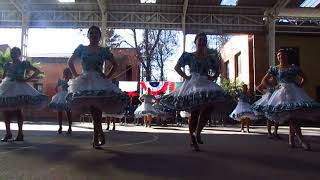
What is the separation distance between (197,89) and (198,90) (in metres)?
0.05

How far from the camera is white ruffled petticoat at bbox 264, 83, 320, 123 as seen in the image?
787 centimetres

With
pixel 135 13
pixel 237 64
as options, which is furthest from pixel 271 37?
pixel 237 64

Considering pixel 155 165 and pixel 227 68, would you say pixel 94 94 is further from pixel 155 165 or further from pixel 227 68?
pixel 227 68

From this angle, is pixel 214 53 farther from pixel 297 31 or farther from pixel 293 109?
pixel 297 31

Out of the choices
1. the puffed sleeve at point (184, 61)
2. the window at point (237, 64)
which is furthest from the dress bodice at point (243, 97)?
the window at point (237, 64)

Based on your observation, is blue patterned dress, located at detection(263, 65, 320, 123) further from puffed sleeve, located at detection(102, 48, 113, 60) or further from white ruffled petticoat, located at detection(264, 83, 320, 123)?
puffed sleeve, located at detection(102, 48, 113, 60)

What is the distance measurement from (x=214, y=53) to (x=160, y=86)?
81.5ft

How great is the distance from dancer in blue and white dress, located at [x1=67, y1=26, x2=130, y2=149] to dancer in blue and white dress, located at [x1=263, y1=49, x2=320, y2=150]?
8.71 ft

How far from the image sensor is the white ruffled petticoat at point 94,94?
7.06m

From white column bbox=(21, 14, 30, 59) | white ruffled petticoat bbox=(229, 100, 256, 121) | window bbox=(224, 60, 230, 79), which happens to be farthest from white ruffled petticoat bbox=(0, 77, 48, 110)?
window bbox=(224, 60, 230, 79)

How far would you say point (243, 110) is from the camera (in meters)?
15.2

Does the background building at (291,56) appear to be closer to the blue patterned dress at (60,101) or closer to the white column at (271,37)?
the white column at (271,37)

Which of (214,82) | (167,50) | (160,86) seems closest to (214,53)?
(214,82)

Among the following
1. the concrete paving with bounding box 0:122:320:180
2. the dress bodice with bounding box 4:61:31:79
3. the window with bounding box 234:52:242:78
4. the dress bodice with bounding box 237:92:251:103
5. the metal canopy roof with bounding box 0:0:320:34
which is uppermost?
the metal canopy roof with bounding box 0:0:320:34
